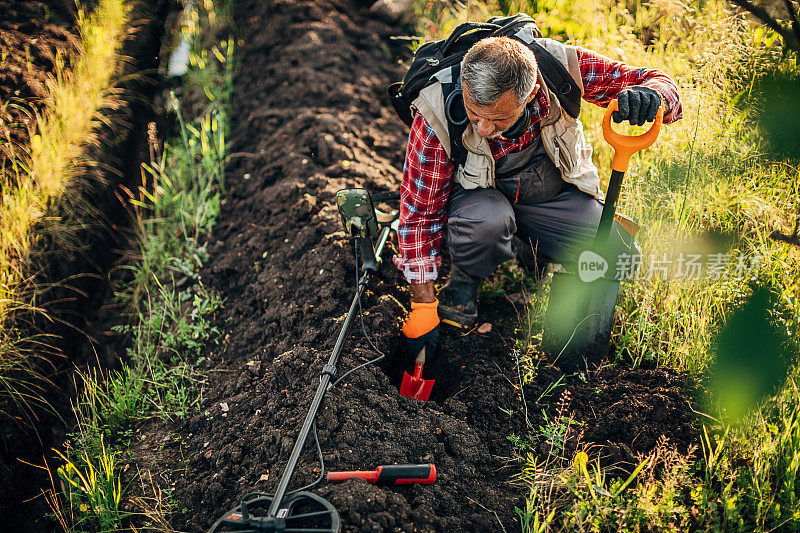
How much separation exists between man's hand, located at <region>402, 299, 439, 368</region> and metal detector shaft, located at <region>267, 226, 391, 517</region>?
10.1 inches

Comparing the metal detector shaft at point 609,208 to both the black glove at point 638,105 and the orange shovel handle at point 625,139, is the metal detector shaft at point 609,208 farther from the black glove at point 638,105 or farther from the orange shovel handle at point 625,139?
the black glove at point 638,105

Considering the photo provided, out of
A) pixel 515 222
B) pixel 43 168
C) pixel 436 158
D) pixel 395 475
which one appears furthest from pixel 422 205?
pixel 43 168

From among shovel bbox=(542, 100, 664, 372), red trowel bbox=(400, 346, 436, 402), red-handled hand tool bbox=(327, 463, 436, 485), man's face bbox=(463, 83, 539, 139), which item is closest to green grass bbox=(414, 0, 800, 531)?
shovel bbox=(542, 100, 664, 372)

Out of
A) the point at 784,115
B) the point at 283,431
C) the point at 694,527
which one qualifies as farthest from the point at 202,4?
the point at 694,527

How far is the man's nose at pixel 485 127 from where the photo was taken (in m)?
1.91

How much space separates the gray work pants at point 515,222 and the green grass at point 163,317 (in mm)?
1332

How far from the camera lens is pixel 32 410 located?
2506mm

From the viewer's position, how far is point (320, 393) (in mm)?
1901

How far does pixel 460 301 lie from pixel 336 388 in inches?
30.5

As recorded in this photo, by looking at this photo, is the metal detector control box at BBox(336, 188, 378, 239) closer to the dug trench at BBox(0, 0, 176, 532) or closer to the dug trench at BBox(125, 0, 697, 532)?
the dug trench at BBox(125, 0, 697, 532)

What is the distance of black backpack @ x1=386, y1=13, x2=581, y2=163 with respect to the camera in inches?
81.3

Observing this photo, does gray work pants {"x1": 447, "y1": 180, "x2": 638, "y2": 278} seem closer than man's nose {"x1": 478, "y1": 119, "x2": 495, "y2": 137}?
No

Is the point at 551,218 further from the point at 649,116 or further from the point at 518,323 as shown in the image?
the point at 649,116

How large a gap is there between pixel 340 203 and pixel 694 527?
5.66 feet
